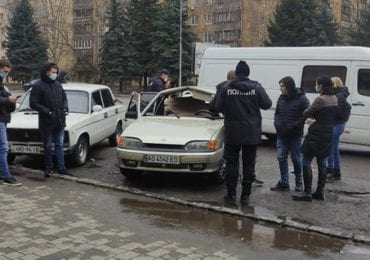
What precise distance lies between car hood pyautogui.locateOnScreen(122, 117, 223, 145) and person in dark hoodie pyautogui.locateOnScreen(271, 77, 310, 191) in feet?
3.44

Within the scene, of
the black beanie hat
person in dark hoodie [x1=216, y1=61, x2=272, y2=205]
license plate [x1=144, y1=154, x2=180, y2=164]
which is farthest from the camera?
license plate [x1=144, y1=154, x2=180, y2=164]

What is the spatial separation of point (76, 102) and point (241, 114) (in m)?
4.96

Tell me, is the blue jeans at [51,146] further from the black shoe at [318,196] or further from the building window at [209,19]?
the building window at [209,19]

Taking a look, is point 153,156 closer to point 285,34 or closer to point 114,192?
point 114,192

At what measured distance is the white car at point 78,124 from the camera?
9.59m

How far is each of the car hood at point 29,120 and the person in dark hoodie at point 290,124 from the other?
154 inches

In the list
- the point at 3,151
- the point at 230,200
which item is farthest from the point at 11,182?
the point at 230,200

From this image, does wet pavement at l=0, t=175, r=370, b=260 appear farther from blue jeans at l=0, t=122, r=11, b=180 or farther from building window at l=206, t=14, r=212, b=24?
building window at l=206, t=14, r=212, b=24

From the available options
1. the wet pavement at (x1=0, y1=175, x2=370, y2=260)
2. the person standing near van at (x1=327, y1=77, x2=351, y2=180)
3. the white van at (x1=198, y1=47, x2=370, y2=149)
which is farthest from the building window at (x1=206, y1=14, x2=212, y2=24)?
the wet pavement at (x1=0, y1=175, x2=370, y2=260)

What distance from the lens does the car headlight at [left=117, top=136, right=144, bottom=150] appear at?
27.0ft

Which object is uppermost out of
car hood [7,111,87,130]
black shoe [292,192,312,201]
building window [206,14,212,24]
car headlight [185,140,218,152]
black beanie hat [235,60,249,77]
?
building window [206,14,212,24]

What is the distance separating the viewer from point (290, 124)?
807 centimetres

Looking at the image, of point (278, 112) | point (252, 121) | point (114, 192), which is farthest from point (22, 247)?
point (278, 112)

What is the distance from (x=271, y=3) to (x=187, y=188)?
62368 millimetres
